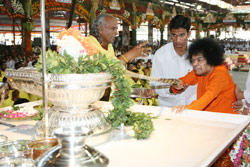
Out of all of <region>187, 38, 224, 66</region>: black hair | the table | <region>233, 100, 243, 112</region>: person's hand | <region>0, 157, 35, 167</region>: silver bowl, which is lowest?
<region>233, 100, 243, 112</region>: person's hand

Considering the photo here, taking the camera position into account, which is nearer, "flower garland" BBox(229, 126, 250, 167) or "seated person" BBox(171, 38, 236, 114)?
"flower garland" BBox(229, 126, 250, 167)

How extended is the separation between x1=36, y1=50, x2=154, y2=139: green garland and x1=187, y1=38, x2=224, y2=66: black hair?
111cm

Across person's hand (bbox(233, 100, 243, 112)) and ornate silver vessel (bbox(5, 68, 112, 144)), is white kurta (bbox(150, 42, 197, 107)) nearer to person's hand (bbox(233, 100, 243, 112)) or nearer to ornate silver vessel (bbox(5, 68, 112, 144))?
person's hand (bbox(233, 100, 243, 112))

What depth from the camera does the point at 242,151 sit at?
1457 mm

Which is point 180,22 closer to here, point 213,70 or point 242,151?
point 213,70

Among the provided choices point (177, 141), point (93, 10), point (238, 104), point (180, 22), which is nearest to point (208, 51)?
point (180, 22)

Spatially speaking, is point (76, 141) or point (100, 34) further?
point (100, 34)

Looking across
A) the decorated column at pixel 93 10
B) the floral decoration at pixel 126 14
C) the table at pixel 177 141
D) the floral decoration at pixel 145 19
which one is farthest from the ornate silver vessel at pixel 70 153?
the floral decoration at pixel 145 19

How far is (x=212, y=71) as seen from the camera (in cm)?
Result: 242

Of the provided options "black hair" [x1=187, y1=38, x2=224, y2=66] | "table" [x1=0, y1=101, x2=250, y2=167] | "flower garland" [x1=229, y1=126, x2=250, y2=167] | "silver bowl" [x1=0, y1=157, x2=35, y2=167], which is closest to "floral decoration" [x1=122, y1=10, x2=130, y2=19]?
"black hair" [x1=187, y1=38, x2=224, y2=66]

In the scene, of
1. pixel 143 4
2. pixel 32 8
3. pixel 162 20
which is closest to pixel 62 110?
pixel 32 8

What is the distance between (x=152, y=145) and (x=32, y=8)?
709 cm

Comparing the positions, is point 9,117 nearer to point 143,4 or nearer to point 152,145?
point 152,145

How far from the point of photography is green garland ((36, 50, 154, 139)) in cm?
117
